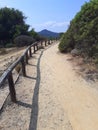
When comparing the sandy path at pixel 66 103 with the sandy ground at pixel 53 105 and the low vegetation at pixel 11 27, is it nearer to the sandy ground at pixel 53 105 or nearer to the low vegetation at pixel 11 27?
the sandy ground at pixel 53 105

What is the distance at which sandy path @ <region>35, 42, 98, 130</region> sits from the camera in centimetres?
784

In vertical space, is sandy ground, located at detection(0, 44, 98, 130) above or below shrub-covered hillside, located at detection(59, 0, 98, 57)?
below

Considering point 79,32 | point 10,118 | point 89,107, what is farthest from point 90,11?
point 10,118

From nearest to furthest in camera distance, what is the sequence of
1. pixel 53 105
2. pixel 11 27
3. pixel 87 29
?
pixel 53 105 → pixel 87 29 → pixel 11 27

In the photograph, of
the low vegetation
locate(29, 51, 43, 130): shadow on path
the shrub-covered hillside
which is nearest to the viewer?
locate(29, 51, 43, 130): shadow on path

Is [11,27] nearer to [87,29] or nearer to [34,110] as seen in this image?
[87,29]

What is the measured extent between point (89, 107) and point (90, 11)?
33.0 feet

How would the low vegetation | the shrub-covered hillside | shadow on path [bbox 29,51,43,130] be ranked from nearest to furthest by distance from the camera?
1. shadow on path [bbox 29,51,43,130]
2. the shrub-covered hillside
3. the low vegetation

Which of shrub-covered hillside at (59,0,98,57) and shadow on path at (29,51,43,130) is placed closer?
shadow on path at (29,51,43,130)

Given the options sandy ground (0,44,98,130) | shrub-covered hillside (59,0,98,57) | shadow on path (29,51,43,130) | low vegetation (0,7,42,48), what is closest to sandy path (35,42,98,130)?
sandy ground (0,44,98,130)

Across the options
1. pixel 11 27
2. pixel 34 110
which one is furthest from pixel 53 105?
pixel 11 27

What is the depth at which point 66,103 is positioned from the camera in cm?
944

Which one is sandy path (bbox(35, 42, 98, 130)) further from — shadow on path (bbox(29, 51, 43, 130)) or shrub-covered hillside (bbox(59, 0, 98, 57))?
shrub-covered hillside (bbox(59, 0, 98, 57))

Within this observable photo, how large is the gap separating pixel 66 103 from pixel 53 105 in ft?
1.41
